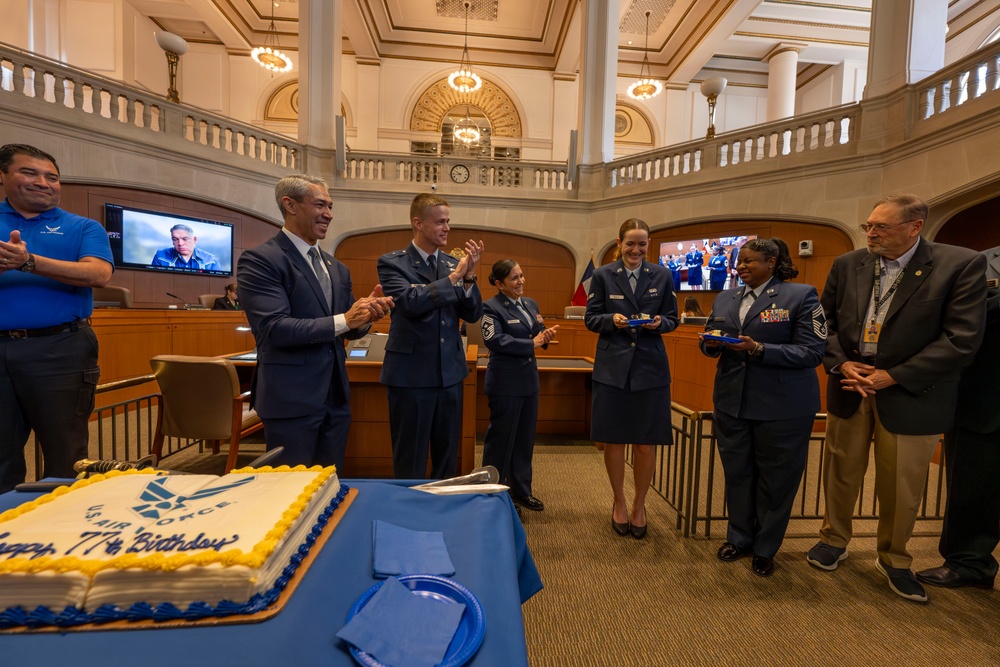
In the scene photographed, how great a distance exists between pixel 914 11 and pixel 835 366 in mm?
6454

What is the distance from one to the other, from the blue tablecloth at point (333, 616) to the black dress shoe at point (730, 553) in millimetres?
2004

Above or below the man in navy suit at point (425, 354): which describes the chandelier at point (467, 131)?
above

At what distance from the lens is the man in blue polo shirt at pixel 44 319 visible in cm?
169

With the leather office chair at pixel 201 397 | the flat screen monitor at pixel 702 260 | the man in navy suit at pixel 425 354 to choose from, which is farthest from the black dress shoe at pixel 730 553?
the flat screen monitor at pixel 702 260

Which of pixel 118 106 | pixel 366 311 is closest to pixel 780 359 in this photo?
pixel 366 311

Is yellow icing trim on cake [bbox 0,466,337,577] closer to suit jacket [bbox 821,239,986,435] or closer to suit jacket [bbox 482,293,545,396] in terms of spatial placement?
suit jacket [bbox 482,293,545,396]

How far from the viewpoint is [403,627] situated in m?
0.55

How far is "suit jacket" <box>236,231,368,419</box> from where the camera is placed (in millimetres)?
1630

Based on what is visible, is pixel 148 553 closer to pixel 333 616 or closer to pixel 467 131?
pixel 333 616

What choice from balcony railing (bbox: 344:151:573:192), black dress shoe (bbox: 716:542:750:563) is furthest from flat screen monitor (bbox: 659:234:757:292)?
black dress shoe (bbox: 716:542:750:563)

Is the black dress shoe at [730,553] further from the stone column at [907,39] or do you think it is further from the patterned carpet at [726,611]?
A: the stone column at [907,39]

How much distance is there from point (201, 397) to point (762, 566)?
321 centimetres

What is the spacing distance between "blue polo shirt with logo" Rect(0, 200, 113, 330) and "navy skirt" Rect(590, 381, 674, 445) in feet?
7.72

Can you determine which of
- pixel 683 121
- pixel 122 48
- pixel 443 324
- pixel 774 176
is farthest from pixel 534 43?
pixel 443 324
